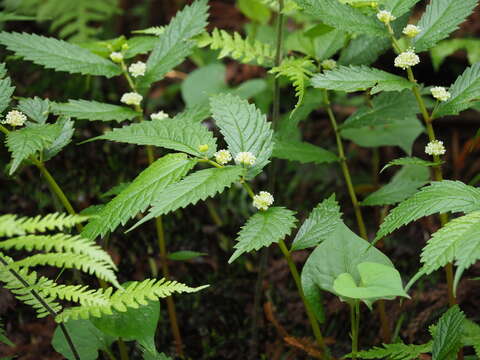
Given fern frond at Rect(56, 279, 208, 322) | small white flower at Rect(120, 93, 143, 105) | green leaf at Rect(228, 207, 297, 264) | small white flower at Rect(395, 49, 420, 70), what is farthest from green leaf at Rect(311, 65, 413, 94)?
fern frond at Rect(56, 279, 208, 322)

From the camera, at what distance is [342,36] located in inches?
88.1

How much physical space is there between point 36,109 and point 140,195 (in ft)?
2.04

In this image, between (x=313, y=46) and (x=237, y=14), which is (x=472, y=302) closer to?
(x=313, y=46)

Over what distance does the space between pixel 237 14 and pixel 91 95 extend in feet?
5.77

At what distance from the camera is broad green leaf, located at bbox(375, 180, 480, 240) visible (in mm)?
1396

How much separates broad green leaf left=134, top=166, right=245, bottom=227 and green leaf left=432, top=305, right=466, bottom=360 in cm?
80

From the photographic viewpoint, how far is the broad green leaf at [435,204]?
1396 mm

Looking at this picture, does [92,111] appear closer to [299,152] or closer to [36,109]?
[36,109]

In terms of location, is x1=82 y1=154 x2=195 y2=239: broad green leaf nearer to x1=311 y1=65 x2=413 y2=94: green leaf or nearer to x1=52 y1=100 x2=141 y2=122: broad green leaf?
x1=52 y1=100 x2=141 y2=122: broad green leaf

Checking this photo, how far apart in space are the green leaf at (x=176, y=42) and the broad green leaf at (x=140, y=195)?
561mm

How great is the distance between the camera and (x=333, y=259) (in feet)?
5.37

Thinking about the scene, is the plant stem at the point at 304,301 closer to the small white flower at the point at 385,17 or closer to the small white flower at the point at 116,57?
the small white flower at the point at 385,17

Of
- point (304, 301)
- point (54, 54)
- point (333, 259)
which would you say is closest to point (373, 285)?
point (333, 259)

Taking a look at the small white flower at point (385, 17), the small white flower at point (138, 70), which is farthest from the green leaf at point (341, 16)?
the small white flower at point (138, 70)
